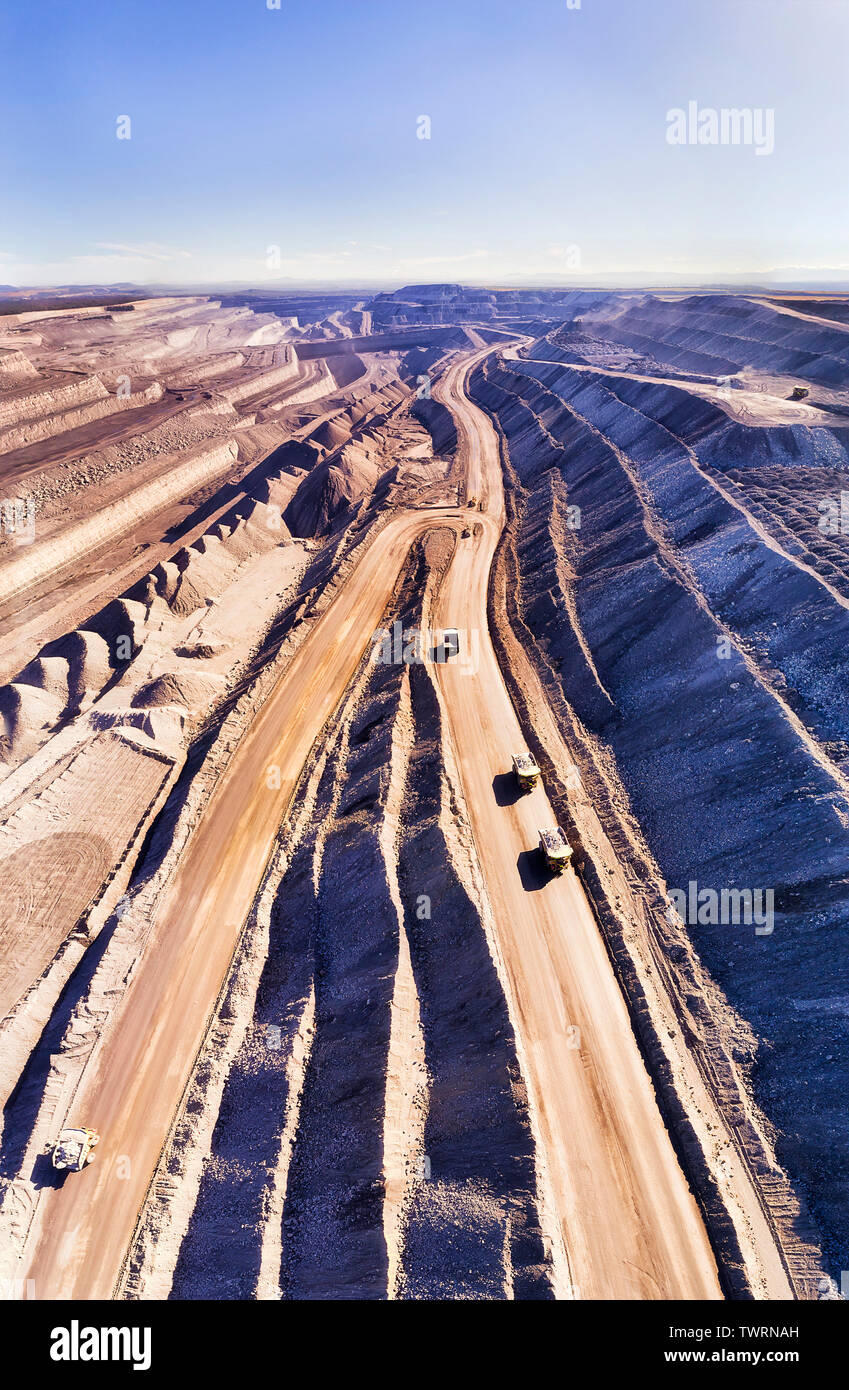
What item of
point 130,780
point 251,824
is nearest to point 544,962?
point 251,824

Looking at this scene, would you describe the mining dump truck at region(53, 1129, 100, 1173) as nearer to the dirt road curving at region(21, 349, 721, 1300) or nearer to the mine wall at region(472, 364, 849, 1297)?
the dirt road curving at region(21, 349, 721, 1300)

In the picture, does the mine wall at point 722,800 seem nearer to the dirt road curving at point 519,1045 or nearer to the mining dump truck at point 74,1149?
the dirt road curving at point 519,1045

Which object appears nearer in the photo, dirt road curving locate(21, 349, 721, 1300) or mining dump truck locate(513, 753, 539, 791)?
dirt road curving locate(21, 349, 721, 1300)

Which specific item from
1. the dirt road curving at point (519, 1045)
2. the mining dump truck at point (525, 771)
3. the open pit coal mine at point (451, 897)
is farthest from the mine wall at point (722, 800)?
the mining dump truck at point (525, 771)

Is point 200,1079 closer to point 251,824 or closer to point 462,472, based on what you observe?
point 251,824

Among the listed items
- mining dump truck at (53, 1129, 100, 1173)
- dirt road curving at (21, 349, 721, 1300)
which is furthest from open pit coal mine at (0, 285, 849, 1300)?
mining dump truck at (53, 1129, 100, 1173)

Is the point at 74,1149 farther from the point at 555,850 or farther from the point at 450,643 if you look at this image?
the point at 450,643
